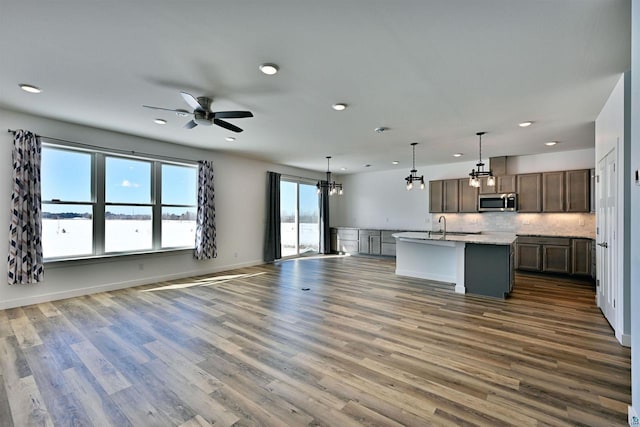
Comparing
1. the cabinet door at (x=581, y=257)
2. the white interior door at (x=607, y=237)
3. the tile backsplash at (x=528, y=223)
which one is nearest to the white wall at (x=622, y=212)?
the white interior door at (x=607, y=237)

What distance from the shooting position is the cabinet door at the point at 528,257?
6238 mm

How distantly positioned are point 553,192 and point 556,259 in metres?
1.45

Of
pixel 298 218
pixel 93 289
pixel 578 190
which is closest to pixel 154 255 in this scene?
pixel 93 289

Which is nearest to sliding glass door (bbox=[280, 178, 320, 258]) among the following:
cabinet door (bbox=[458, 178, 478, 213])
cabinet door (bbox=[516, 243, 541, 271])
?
cabinet door (bbox=[458, 178, 478, 213])

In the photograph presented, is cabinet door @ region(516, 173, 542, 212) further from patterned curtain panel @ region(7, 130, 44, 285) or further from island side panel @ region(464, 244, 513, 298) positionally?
patterned curtain panel @ region(7, 130, 44, 285)

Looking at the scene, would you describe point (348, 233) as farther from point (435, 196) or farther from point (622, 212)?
point (622, 212)

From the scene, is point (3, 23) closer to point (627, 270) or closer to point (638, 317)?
point (638, 317)

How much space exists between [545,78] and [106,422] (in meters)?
4.71

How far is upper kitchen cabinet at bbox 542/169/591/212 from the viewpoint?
5.95m

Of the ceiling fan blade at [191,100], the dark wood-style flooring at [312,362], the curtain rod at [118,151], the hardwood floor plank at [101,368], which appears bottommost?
the hardwood floor plank at [101,368]

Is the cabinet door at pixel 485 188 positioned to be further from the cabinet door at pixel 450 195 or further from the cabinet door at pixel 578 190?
the cabinet door at pixel 578 190

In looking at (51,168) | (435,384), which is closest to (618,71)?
(435,384)

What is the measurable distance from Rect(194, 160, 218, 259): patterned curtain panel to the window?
0.24 metres

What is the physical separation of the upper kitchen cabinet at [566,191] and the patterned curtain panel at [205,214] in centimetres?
731
